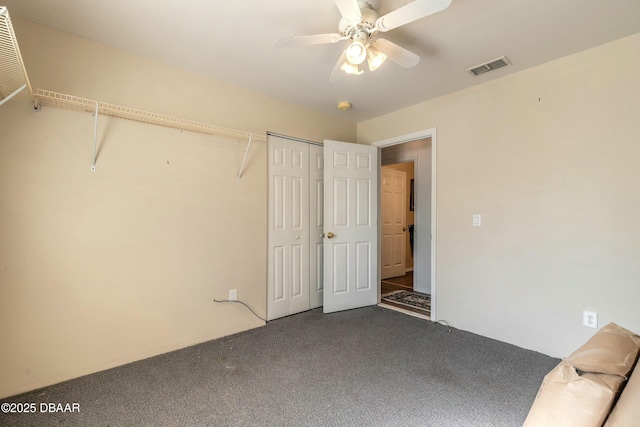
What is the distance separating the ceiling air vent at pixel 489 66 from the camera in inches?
93.9

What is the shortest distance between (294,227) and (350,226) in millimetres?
719

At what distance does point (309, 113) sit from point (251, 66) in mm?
1107

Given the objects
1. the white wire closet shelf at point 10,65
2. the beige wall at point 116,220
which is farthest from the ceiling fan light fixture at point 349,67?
the white wire closet shelf at point 10,65

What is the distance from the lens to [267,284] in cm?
309

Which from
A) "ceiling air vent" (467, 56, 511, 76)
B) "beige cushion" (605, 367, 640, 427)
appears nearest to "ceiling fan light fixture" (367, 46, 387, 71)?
"ceiling air vent" (467, 56, 511, 76)

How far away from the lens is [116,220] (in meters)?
2.21

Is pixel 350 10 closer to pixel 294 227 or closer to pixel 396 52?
pixel 396 52

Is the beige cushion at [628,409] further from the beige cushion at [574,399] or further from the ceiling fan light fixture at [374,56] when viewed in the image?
the ceiling fan light fixture at [374,56]

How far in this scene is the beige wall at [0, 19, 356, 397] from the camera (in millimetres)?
1891

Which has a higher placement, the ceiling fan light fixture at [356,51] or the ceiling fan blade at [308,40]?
the ceiling fan blade at [308,40]

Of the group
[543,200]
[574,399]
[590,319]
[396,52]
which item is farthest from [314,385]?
[543,200]

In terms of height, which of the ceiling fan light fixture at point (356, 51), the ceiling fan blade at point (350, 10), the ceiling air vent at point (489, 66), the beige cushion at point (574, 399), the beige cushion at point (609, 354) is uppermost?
the ceiling air vent at point (489, 66)

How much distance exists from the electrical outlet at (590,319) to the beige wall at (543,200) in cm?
4

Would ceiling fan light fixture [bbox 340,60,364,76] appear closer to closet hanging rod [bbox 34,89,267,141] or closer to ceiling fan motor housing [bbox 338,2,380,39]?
ceiling fan motor housing [bbox 338,2,380,39]
